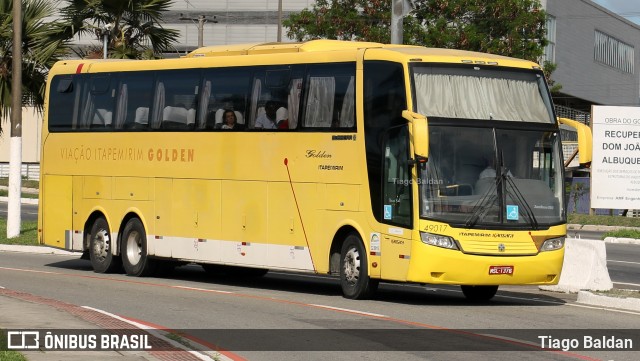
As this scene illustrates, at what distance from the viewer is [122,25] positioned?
125 feet

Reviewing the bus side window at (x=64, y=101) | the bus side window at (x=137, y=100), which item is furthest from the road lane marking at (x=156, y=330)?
the bus side window at (x=64, y=101)

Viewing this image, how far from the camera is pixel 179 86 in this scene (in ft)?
77.9

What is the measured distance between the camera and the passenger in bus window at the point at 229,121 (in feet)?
73.6

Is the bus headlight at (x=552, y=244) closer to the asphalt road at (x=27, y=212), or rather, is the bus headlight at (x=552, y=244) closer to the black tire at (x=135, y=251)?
the black tire at (x=135, y=251)

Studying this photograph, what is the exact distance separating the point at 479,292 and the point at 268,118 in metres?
4.51

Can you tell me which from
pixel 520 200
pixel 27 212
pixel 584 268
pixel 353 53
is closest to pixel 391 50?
pixel 353 53

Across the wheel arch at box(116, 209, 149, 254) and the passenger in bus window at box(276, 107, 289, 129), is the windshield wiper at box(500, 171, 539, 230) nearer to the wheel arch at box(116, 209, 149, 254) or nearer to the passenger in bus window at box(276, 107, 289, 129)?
the passenger in bus window at box(276, 107, 289, 129)

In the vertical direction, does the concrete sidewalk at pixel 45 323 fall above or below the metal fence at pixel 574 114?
below

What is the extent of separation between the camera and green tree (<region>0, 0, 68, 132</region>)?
117ft

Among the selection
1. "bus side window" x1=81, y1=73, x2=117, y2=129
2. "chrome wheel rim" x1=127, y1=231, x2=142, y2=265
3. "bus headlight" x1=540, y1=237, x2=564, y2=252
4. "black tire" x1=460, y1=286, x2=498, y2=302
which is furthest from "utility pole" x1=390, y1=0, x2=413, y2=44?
"bus headlight" x1=540, y1=237, x2=564, y2=252

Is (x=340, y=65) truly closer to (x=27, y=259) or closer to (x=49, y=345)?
(x=49, y=345)

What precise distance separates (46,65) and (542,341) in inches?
944

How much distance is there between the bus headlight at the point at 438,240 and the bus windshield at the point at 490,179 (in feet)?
0.79

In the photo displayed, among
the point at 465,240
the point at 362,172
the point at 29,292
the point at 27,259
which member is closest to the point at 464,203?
the point at 465,240
